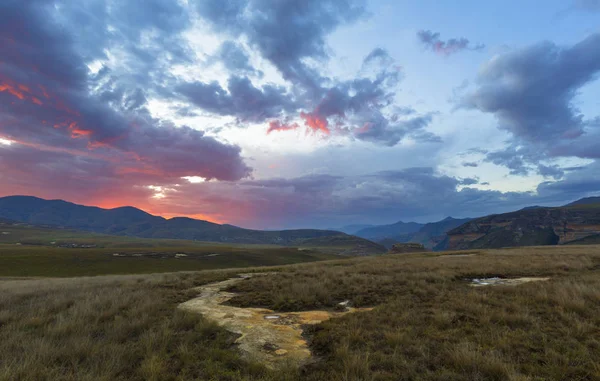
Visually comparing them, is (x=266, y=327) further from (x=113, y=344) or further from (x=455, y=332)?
(x=455, y=332)

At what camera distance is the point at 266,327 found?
29.4 feet

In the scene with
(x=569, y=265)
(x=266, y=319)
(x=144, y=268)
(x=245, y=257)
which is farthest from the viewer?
(x=245, y=257)

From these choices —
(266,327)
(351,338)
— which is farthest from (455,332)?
(266,327)

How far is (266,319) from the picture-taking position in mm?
9898

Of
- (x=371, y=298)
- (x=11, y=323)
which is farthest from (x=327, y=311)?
(x=11, y=323)

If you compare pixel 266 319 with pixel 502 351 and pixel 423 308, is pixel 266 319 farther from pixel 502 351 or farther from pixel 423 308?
pixel 502 351

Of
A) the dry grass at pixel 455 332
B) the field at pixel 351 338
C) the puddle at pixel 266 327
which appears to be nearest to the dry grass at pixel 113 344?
the field at pixel 351 338

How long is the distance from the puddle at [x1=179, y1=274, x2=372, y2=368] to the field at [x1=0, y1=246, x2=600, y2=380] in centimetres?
42

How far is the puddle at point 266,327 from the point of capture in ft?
22.8

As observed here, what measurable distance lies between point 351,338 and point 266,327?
288 cm

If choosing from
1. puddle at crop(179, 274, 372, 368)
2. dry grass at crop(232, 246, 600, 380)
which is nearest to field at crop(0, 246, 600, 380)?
dry grass at crop(232, 246, 600, 380)

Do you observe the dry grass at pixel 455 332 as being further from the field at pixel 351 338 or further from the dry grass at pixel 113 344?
the dry grass at pixel 113 344

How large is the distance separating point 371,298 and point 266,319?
4868 millimetres

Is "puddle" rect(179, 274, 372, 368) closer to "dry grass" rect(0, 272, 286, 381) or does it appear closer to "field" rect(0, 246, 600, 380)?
"field" rect(0, 246, 600, 380)
